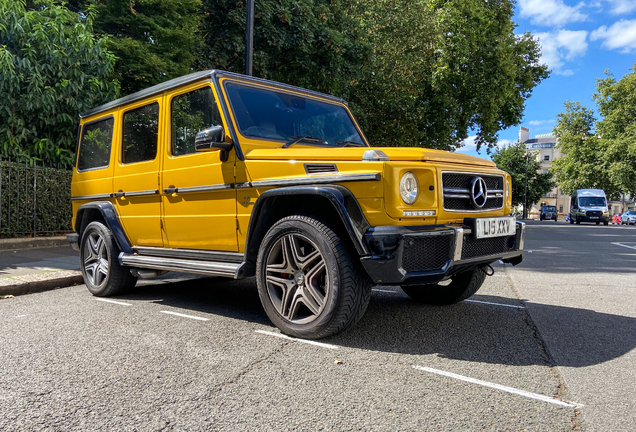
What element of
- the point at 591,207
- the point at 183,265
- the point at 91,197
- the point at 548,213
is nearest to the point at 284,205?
the point at 183,265

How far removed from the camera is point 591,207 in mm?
40938

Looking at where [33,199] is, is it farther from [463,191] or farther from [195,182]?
[463,191]

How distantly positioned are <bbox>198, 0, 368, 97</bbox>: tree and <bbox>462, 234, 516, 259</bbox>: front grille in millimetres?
11313

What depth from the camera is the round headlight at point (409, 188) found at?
3510 mm

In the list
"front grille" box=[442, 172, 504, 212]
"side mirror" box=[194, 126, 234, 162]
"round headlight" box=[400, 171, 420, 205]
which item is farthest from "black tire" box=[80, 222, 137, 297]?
"front grille" box=[442, 172, 504, 212]

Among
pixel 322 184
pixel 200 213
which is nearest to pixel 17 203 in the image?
pixel 200 213

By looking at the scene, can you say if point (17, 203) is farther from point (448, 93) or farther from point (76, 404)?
point (448, 93)

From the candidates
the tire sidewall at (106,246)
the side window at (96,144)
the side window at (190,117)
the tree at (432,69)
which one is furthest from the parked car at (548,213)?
the side window at (190,117)

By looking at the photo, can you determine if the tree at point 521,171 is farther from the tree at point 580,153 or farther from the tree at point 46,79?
the tree at point 46,79

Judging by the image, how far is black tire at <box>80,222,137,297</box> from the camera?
562 centimetres

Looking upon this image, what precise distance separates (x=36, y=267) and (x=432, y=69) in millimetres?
18917

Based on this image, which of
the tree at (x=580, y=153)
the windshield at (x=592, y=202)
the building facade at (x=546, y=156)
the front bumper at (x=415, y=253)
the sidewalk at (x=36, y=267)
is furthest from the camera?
the building facade at (x=546, y=156)

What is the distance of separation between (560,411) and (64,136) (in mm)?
10758

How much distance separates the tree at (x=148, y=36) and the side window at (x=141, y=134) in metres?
7.13
